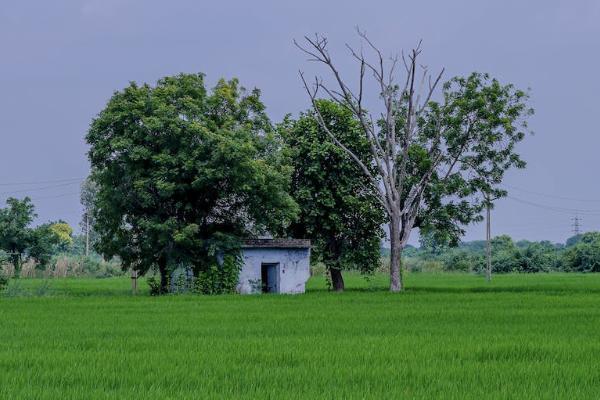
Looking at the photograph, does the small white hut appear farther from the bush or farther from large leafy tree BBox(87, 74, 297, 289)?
the bush

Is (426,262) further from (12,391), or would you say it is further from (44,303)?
(12,391)

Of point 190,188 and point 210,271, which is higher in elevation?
point 190,188

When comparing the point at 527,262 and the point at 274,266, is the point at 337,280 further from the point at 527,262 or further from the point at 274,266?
the point at 527,262

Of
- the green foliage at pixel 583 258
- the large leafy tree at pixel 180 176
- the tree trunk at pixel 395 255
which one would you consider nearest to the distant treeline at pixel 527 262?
the green foliage at pixel 583 258

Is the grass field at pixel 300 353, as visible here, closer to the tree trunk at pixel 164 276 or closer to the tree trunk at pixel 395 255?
the tree trunk at pixel 164 276

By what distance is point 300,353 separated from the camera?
53.2 ft

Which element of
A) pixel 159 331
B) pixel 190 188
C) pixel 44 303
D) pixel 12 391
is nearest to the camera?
pixel 12 391

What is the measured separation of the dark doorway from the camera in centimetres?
4656

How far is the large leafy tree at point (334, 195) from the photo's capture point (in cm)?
4819

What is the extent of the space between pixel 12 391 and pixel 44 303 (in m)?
23.8

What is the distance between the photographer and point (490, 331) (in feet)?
70.0

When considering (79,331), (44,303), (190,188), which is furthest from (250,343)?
(190,188)

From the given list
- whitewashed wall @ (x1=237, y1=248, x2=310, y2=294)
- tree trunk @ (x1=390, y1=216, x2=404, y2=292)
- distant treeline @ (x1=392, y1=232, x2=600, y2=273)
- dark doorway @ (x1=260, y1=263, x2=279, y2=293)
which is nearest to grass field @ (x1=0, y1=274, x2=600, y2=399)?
whitewashed wall @ (x1=237, y1=248, x2=310, y2=294)

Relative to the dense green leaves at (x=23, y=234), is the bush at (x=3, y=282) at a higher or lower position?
lower
